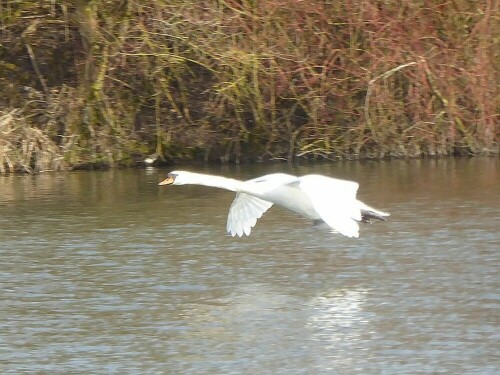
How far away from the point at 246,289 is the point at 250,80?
10436 millimetres

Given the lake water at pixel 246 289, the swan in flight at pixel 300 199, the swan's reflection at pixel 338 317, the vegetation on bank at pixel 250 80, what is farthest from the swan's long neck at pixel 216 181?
the vegetation on bank at pixel 250 80

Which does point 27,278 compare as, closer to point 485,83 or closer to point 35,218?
point 35,218

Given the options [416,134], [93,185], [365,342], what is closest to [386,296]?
[365,342]

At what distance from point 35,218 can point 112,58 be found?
258 inches

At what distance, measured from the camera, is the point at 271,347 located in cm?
742

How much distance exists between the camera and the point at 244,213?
34.1 feet

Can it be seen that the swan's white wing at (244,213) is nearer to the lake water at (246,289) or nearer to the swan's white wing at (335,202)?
the lake water at (246,289)

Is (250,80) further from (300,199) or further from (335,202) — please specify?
(335,202)

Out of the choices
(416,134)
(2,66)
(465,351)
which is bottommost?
(465,351)

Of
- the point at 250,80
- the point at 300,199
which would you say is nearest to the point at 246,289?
the point at 300,199

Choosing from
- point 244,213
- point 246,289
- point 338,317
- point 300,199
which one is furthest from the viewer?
point 244,213

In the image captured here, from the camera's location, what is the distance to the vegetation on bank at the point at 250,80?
19.2 meters

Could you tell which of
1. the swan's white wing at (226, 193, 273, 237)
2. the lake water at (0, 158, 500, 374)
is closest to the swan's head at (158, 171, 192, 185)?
the swan's white wing at (226, 193, 273, 237)

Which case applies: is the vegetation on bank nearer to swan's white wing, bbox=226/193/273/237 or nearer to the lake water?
the lake water
